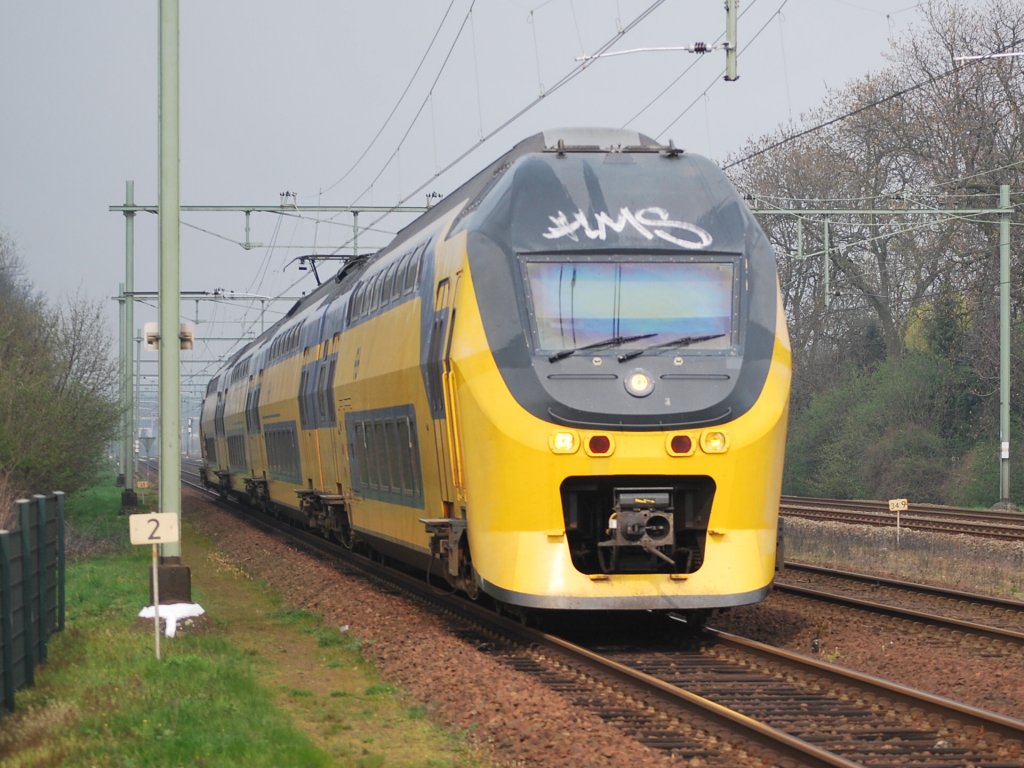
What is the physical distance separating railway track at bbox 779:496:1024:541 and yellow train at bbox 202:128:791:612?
35.6 feet

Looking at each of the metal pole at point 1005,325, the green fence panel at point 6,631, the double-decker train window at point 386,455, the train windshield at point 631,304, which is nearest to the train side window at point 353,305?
the double-decker train window at point 386,455

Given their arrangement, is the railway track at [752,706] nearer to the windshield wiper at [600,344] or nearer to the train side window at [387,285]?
the windshield wiper at [600,344]

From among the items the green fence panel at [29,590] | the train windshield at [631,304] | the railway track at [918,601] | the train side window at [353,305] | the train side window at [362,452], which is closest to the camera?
the green fence panel at [29,590]

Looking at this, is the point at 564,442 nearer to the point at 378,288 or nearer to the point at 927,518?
the point at 378,288

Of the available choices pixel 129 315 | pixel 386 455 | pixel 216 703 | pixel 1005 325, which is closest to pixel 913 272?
pixel 1005 325

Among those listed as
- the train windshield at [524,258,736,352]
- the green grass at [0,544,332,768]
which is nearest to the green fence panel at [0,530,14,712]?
the green grass at [0,544,332,768]

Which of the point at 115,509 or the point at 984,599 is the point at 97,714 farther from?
the point at 115,509

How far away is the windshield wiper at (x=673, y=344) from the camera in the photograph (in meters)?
11.1

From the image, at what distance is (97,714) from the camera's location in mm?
8844

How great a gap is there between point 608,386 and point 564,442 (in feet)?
1.88

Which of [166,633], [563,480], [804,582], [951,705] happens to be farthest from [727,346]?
[804,582]

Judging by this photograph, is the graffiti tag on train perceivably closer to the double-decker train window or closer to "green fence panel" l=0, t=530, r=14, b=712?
the double-decker train window

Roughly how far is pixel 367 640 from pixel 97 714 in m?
4.20

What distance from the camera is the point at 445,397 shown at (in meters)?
12.1
